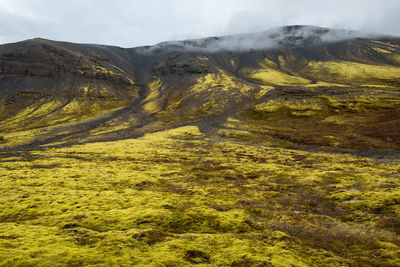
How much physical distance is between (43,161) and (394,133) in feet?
259

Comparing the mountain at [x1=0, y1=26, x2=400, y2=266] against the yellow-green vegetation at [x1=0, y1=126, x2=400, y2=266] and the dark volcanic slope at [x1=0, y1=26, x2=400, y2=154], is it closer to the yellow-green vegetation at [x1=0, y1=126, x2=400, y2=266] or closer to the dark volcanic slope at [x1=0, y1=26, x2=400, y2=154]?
the yellow-green vegetation at [x1=0, y1=126, x2=400, y2=266]

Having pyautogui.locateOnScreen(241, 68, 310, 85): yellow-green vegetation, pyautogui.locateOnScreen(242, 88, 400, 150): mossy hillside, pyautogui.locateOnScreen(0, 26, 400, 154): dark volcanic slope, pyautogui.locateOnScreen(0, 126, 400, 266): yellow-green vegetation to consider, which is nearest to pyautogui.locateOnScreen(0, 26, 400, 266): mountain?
pyautogui.locateOnScreen(0, 126, 400, 266): yellow-green vegetation

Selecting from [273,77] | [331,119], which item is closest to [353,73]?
[273,77]

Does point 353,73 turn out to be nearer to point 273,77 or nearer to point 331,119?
point 273,77

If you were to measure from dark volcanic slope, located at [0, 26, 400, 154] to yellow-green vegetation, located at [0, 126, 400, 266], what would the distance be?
34.1 metres

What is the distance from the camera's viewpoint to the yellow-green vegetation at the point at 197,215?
891cm

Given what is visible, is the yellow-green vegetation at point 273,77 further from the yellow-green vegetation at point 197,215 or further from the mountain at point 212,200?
the yellow-green vegetation at point 197,215

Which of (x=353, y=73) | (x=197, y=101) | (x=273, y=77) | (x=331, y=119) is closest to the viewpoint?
(x=331, y=119)

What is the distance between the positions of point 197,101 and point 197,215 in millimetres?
112976

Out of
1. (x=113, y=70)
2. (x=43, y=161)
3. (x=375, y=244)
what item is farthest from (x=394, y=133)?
(x=113, y=70)

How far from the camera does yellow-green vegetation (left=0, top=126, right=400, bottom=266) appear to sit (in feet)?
29.2

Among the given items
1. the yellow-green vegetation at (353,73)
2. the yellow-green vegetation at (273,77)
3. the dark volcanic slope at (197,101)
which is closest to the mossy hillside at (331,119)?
the dark volcanic slope at (197,101)

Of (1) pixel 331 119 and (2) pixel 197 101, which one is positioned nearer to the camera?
(1) pixel 331 119

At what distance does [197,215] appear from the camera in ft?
45.3
